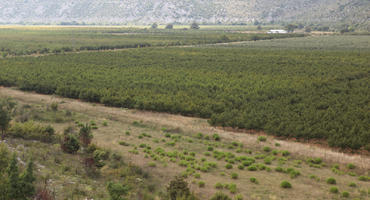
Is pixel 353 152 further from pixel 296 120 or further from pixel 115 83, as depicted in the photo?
pixel 115 83

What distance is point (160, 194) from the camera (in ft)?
62.7

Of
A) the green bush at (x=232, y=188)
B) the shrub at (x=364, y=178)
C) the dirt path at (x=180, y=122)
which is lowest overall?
the green bush at (x=232, y=188)

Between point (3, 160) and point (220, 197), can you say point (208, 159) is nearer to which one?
point (220, 197)

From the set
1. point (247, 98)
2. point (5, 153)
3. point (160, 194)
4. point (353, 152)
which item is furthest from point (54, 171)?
point (247, 98)

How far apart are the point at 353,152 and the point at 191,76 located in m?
28.9

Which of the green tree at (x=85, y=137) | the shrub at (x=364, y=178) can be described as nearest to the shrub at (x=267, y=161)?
the shrub at (x=364, y=178)

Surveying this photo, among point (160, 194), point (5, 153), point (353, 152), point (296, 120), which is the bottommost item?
point (160, 194)

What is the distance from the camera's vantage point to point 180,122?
33.1m

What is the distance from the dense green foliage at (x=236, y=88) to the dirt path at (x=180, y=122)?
1.08 meters

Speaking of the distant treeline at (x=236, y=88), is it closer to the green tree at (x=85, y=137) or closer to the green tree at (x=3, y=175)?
the green tree at (x=85, y=137)

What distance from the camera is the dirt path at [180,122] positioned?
2492cm

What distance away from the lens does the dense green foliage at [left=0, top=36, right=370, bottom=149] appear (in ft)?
101

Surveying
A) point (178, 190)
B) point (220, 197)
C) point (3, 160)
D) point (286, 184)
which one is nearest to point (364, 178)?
point (286, 184)

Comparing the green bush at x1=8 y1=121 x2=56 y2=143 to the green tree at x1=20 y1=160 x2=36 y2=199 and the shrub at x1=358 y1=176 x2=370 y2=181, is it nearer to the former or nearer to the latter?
the green tree at x1=20 y1=160 x2=36 y2=199
